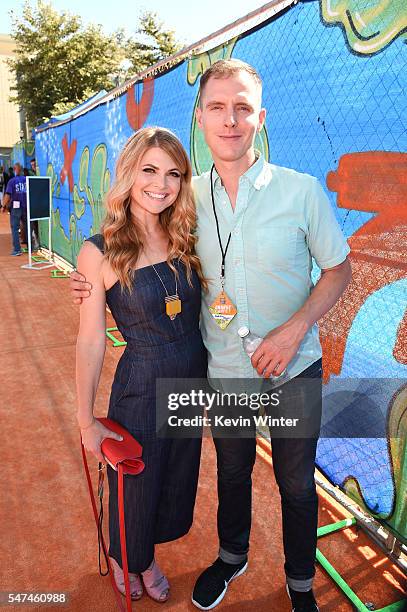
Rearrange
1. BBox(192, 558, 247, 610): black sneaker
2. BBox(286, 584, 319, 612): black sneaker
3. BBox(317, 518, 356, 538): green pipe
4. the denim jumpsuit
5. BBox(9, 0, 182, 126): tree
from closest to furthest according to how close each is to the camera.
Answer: the denim jumpsuit < BBox(286, 584, 319, 612): black sneaker < BBox(192, 558, 247, 610): black sneaker < BBox(317, 518, 356, 538): green pipe < BBox(9, 0, 182, 126): tree

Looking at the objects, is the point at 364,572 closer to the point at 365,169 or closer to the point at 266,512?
the point at 266,512

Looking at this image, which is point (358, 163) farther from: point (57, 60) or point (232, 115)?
point (57, 60)

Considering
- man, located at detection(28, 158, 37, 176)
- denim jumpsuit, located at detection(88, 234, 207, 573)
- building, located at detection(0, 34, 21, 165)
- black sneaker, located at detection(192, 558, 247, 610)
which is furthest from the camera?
building, located at detection(0, 34, 21, 165)

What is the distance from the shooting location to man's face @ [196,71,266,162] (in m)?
1.77

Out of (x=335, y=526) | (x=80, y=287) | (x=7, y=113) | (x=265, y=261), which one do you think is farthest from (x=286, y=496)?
(x=7, y=113)

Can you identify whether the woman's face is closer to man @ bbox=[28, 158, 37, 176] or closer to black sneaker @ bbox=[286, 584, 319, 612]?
black sneaker @ bbox=[286, 584, 319, 612]

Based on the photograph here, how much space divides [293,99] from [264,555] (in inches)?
96.5

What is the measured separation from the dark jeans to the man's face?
0.90 metres

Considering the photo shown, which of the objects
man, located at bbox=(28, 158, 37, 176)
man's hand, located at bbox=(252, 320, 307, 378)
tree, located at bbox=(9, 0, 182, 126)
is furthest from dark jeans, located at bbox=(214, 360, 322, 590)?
tree, located at bbox=(9, 0, 182, 126)

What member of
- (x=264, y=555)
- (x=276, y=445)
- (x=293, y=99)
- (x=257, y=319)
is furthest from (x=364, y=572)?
(x=293, y=99)

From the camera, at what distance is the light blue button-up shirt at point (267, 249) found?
1.78 meters

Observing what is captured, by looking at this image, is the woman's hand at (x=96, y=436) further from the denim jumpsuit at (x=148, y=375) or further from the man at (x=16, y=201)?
the man at (x=16, y=201)

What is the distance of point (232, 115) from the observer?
5.78ft

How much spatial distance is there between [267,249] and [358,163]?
2.82 ft
